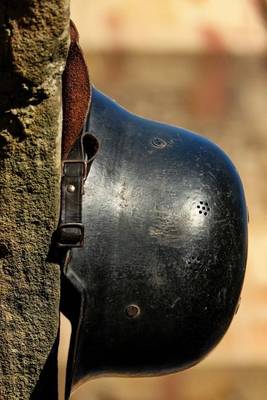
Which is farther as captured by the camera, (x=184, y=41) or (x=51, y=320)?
(x=184, y=41)

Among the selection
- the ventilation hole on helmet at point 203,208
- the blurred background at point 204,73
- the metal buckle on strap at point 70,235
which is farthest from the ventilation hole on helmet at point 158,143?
the blurred background at point 204,73

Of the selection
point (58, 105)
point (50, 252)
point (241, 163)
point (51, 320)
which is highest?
point (58, 105)

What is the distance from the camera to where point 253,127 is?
16.7ft

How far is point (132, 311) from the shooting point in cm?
168

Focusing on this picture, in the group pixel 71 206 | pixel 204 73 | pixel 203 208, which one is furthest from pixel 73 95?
pixel 204 73

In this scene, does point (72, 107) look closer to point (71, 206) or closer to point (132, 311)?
point (71, 206)

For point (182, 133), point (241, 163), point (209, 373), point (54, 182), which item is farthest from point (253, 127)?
point (54, 182)

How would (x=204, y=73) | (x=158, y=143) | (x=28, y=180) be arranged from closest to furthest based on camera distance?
(x=28, y=180), (x=158, y=143), (x=204, y=73)

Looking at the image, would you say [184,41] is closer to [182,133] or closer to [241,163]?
[241,163]

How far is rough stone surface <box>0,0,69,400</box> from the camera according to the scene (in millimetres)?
1387

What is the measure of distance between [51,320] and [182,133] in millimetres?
379

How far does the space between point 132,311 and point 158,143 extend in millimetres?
256

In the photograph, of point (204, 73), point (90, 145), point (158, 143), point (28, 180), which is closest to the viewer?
point (28, 180)

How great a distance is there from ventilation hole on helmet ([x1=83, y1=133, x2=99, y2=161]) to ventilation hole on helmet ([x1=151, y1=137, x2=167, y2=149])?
0.40 ft
